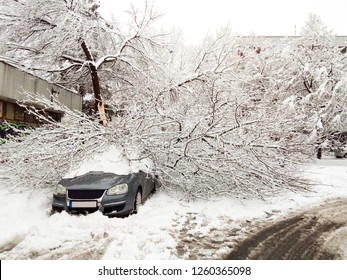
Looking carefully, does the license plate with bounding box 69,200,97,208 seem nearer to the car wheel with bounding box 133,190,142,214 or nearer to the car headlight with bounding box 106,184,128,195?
the car headlight with bounding box 106,184,128,195

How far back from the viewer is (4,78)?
39.4ft

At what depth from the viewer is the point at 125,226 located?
5.34 metres

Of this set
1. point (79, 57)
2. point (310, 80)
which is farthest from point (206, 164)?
point (310, 80)

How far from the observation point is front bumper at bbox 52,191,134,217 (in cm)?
564

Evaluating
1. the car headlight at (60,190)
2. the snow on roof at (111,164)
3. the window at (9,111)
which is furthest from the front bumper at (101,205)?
the window at (9,111)

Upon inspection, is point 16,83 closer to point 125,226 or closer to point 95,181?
point 95,181

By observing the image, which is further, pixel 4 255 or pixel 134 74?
pixel 134 74

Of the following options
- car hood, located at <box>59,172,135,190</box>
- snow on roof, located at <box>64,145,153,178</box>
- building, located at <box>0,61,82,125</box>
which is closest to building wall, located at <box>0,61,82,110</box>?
building, located at <box>0,61,82,125</box>

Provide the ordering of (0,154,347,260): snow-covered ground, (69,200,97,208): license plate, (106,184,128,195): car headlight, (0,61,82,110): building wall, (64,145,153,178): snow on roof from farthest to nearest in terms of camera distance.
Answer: (0,61,82,110): building wall → (64,145,153,178): snow on roof → (106,184,128,195): car headlight → (69,200,97,208): license plate → (0,154,347,260): snow-covered ground

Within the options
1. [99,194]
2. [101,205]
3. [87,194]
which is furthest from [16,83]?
[101,205]

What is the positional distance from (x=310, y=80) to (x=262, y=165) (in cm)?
1704

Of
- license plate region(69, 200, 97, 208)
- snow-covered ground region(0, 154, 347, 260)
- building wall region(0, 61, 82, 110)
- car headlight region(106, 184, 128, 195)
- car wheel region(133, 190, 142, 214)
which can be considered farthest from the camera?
building wall region(0, 61, 82, 110)

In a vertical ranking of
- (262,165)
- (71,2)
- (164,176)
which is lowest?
(164,176)

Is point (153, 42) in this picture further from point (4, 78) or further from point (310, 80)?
point (310, 80)
